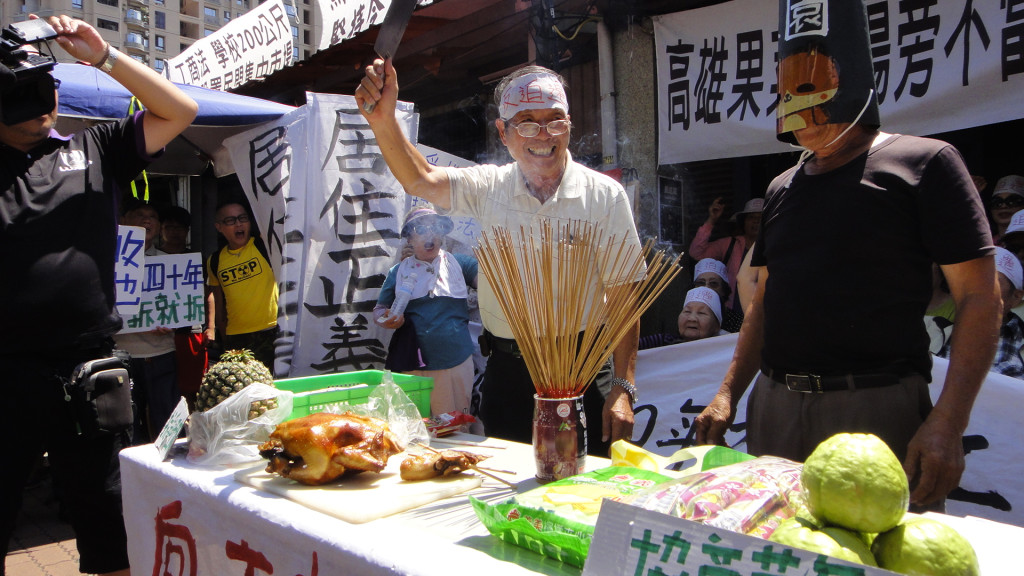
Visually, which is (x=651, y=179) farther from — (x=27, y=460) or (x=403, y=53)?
(x=27, y=460)

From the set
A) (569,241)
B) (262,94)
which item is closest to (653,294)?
(569,241)

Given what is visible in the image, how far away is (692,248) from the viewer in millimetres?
5328

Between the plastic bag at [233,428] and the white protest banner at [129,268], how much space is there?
2.81m

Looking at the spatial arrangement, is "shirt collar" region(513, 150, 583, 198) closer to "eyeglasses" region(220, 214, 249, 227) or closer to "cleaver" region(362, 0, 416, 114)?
"cleaver" region(362, 0, 416, 114)

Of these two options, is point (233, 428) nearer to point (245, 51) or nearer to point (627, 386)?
point (627, 386)

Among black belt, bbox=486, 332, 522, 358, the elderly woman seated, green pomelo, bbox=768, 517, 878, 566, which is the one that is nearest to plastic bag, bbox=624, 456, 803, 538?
green pomelo, bbox=768, 517, 878, 566

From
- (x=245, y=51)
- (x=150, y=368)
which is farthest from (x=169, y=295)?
(x=245, y=51)

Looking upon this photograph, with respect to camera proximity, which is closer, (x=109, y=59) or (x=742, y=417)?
(x=109, y=59)

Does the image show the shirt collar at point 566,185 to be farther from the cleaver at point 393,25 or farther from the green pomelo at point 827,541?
the green pomelo at point 827,541

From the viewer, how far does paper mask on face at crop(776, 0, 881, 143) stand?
5.52ft

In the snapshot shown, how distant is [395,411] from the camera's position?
1888mm

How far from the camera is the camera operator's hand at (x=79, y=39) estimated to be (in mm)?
2230

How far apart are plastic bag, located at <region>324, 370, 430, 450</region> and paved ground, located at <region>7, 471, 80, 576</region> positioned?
98.6 inches

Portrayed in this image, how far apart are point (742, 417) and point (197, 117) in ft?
12.5
